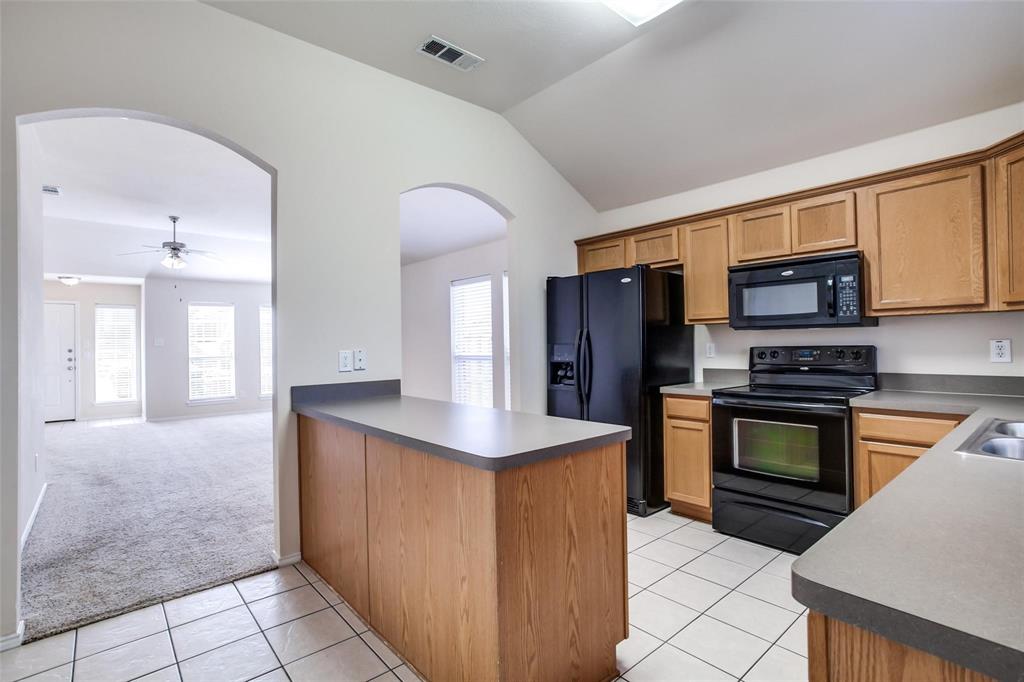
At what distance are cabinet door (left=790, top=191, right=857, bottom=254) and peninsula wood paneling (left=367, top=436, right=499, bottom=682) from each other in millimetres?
2600

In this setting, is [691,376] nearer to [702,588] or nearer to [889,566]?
[702,588]

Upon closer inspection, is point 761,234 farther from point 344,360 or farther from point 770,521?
point 344,360

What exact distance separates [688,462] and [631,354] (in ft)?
2.66

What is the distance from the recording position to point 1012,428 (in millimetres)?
1868

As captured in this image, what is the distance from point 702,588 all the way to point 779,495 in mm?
816

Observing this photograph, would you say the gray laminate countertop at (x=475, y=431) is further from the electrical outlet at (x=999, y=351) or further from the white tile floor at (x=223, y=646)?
the electrical outlet at (x=999, y=351)

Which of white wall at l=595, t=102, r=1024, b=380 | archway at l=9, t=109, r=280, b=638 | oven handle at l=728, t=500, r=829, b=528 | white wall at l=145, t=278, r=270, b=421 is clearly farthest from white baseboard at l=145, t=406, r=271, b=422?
oven handle at l=728, t=500, r=829, b=528

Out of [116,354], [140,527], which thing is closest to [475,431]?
[140,527]

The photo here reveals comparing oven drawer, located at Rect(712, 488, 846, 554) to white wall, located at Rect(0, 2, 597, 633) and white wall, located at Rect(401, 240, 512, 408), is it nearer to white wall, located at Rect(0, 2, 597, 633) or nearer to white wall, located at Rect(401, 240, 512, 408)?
white wall, located at Rect(0, 2, 597, 633)

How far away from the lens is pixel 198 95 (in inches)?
93.4

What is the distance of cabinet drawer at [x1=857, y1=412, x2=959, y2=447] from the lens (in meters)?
2.31

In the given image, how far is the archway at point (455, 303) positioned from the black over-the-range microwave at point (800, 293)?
8.67 ft

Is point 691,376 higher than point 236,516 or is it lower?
higher

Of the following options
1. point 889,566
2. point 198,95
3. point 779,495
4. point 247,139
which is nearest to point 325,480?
point 247,139
